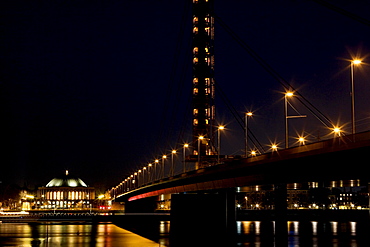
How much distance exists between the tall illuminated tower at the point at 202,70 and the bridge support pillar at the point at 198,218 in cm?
8222

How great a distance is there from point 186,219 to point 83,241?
442 inches

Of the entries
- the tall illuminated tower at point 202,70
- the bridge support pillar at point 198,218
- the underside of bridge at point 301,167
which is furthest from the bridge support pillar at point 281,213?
the tall illuminated tower at point 202,70

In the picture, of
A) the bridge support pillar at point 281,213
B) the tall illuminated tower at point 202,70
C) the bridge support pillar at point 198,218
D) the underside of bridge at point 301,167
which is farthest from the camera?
the tall illuminated tower at point 202,70

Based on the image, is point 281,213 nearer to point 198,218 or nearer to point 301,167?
point 198,218

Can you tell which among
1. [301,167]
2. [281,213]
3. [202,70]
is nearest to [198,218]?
[301,167]

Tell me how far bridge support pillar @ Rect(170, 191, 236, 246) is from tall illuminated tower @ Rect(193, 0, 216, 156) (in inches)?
3237

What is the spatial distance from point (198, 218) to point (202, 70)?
9031 cm

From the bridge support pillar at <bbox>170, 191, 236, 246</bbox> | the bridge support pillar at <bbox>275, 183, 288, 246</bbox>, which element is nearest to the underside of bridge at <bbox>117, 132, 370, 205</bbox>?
the bridge support pillar at <bbox>170, 191, 236, 246</bbox>

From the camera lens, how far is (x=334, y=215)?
6255 inches

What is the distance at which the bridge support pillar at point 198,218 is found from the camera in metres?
48.1

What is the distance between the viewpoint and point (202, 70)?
137 m

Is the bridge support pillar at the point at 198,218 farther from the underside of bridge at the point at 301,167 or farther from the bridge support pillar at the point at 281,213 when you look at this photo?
the bridge support pillar at the point at 281,213

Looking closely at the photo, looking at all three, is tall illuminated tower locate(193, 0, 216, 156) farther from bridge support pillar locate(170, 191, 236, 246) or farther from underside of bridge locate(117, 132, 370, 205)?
bridge support pillar locate(170, 191, 236, 246)

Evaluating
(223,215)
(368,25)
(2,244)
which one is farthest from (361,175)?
(2,244)
